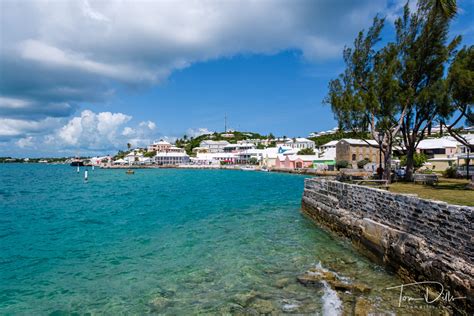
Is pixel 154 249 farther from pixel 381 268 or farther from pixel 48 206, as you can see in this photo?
pixel 48 206

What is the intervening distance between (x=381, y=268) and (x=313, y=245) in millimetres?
3409

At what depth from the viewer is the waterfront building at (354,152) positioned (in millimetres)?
66625

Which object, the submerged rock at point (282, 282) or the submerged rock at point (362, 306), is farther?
the submerged rock at point (282, 282)

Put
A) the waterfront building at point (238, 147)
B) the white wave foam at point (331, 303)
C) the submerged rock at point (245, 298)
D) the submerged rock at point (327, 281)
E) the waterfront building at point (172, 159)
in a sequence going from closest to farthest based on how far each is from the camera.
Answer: the white wave foam at point (331, 303) → the submerged rock at point (245, 298) → the submerged rock at point (327, 281) → the waterfront building at point (172, 159) → the waterfront building at point (238, 147)

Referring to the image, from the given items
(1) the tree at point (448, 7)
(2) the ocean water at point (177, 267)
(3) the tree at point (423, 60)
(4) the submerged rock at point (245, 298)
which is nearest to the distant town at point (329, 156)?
(3) the tree at point (423, 60)

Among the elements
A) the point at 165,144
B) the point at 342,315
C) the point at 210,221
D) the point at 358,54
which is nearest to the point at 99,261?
the point at 210,221

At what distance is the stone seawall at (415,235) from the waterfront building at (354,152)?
55.7m

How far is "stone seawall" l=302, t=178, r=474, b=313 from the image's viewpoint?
7020 mm

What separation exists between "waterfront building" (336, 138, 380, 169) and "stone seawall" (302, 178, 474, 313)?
183 feet

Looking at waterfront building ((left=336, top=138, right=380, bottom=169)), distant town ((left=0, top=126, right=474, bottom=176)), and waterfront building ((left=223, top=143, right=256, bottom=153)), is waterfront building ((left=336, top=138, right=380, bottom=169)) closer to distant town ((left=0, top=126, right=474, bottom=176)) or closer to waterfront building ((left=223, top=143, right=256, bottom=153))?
distant town ((left=0, top=126, right=474, bottom=176))

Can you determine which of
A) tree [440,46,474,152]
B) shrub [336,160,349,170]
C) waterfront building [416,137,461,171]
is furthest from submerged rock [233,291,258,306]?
shrub [336,160,349,170]

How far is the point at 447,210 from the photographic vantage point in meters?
7.77

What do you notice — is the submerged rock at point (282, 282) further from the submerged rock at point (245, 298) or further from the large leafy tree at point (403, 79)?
the large leafy tree at point (403, 79)

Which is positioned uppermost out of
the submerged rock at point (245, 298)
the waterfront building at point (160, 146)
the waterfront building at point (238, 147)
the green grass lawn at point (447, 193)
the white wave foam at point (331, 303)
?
the waterfront building at point (160, 146)
